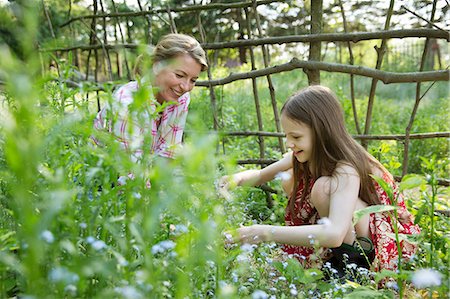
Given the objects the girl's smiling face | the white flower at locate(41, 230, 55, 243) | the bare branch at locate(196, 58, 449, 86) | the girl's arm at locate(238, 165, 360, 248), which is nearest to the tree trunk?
the bare branch at locate(196, 58, 449, 86)

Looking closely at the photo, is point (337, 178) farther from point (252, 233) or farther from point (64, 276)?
Result: point (64, 276)

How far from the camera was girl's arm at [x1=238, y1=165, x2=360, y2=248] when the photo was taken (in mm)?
1761

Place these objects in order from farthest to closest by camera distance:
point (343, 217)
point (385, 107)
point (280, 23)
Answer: point (280, 23), point (385, 107), point (343, 217)

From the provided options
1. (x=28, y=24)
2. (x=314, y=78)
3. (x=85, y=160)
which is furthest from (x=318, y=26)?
(x=28, y=24)

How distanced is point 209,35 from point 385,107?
26.6ft

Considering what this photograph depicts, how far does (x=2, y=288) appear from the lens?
110cm

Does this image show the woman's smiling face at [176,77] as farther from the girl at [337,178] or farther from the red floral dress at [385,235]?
the red floral dress at [385,235]

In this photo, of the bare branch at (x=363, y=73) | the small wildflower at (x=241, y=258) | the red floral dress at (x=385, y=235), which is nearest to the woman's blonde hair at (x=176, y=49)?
the bare branch at (x=363, y=73)

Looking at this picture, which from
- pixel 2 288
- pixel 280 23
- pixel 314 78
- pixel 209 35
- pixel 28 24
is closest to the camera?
pixel 28 24

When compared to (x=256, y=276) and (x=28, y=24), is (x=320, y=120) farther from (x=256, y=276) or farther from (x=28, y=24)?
(x=28, y=24)

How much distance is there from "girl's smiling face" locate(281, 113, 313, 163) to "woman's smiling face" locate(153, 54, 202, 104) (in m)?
0.64

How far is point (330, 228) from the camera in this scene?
179 centimetres

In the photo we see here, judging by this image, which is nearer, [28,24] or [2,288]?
[28,24]

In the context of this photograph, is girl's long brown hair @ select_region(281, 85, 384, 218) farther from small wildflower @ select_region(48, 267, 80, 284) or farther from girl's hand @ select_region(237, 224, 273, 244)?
small wildflower @ select_region(48, 267, 80, 284)
